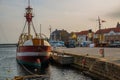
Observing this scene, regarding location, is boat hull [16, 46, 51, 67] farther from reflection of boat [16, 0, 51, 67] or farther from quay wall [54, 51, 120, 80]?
quay wall [54, 51, 120, 80]

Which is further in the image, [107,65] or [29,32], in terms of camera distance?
[29,32]

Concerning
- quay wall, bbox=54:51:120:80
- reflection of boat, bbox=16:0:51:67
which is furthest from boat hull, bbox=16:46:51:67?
quay wall, bbox=54:51:120:80

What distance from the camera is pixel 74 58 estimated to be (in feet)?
143

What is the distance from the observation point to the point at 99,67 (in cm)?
3117

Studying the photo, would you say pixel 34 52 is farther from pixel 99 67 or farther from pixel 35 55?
pixel 99 67

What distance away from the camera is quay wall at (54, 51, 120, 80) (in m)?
26.3

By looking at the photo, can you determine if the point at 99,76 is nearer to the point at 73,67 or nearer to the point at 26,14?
the point at 73,67

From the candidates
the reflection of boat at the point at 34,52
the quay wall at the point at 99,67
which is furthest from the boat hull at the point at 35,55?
the quay wall at the point at 99,67

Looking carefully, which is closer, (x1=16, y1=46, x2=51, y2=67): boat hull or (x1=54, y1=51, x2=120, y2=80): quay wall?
(x1=54, y1=51, x2=120, y2=80): quay wall

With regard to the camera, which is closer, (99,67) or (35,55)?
(99,67)

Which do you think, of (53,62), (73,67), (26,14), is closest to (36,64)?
(73,67)

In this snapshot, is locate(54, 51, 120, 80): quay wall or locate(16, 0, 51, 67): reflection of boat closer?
locate(54, 51, 120, 80): quay wall

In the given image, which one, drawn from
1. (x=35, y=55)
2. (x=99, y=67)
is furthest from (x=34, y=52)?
(x=99, y=67)

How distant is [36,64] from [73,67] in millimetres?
5296
